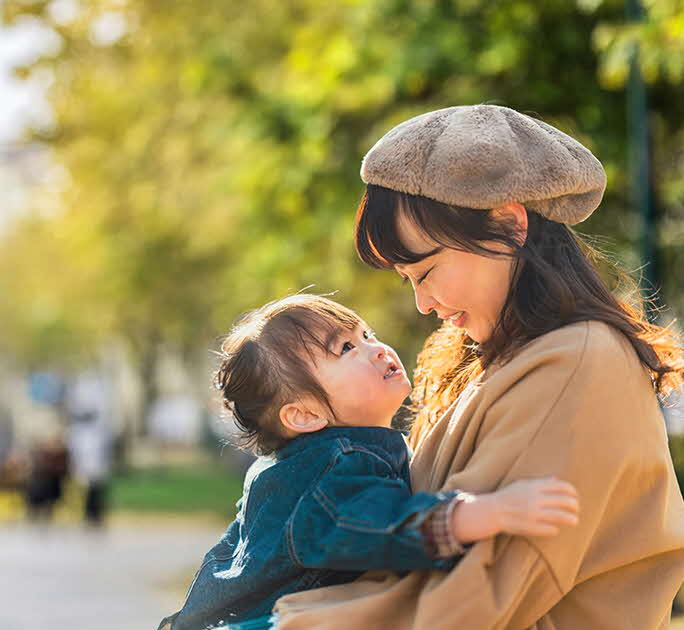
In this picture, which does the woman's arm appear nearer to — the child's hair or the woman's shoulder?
the woman's shoulder

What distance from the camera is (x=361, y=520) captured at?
2.42 m

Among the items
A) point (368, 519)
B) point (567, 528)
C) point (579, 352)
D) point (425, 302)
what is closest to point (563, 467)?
point (567, 528)

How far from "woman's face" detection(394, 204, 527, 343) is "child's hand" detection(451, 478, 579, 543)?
414 mm

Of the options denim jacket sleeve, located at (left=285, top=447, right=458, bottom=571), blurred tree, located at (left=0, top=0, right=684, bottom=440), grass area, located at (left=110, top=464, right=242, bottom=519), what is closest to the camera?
denim jacket sleeve, located at (left=285, top=447, right=458, bottom=571)

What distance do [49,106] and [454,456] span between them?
15.4 metres

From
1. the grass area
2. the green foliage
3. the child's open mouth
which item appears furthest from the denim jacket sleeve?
the grass area

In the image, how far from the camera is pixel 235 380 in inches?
113

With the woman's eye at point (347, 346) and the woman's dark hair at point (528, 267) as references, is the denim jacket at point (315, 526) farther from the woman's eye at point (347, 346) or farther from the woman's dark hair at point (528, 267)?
the woman's dark hair at point (528, 267)

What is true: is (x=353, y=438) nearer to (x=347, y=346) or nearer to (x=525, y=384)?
(x=347, y=346)

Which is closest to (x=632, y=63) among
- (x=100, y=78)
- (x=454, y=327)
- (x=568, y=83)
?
(x=568, y=83)

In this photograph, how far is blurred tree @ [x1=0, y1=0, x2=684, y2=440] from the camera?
11.1 meters

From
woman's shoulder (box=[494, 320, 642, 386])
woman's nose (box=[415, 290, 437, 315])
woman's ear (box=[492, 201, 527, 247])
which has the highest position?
woman's ear (box=[492, 201, 527, 247])

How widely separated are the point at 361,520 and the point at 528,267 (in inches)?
22.4

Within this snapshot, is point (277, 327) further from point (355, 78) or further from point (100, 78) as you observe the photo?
point (100, 78)
